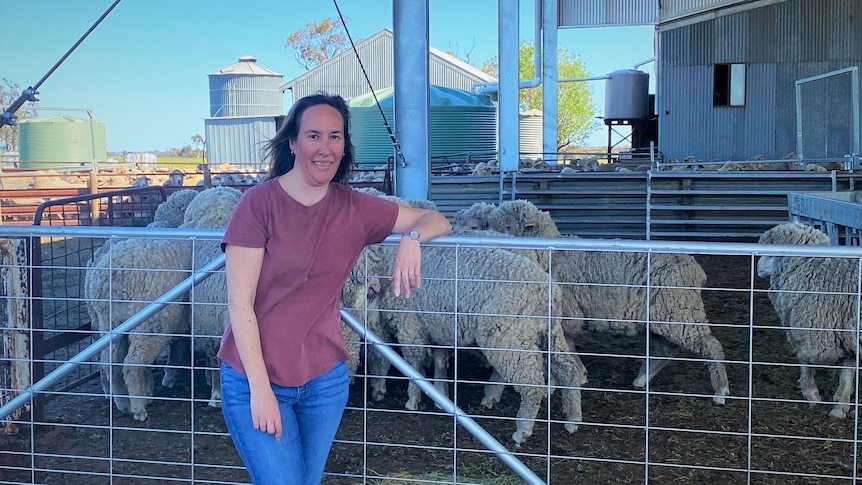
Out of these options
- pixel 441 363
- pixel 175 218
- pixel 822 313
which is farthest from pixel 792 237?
pixel 175 218

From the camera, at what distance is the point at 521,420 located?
18.6 feet

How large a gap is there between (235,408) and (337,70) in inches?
1525

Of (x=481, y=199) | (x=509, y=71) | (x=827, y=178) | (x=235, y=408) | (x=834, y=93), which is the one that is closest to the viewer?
(x=235, y=408)

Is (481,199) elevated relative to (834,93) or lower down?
lower down

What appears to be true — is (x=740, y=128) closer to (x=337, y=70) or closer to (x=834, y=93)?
(x=834, y=93)

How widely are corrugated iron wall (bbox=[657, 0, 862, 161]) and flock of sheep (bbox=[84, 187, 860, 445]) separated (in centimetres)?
1763

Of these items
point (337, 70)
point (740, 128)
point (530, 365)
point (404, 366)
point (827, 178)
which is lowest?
point (530, 365)

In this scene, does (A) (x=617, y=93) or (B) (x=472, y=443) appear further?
(A) (x=617, y=93)

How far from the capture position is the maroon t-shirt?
2617 mm

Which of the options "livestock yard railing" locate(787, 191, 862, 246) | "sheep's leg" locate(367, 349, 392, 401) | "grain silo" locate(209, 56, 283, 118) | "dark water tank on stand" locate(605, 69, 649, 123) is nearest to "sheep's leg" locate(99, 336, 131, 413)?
"sheep's leg" locate(367, 349, 392, 401)

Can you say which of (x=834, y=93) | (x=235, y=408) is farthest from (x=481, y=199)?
(x=834, y=93)

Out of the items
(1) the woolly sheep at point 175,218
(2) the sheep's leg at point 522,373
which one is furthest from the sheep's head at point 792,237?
(1) the woolly sheep at point 175,218

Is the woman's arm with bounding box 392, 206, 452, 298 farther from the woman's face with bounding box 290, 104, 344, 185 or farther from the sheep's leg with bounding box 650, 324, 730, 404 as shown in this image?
the sheep's leg with bounding box 650, 324, 730, 404

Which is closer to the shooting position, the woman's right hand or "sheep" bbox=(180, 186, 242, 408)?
the woman's right hand
